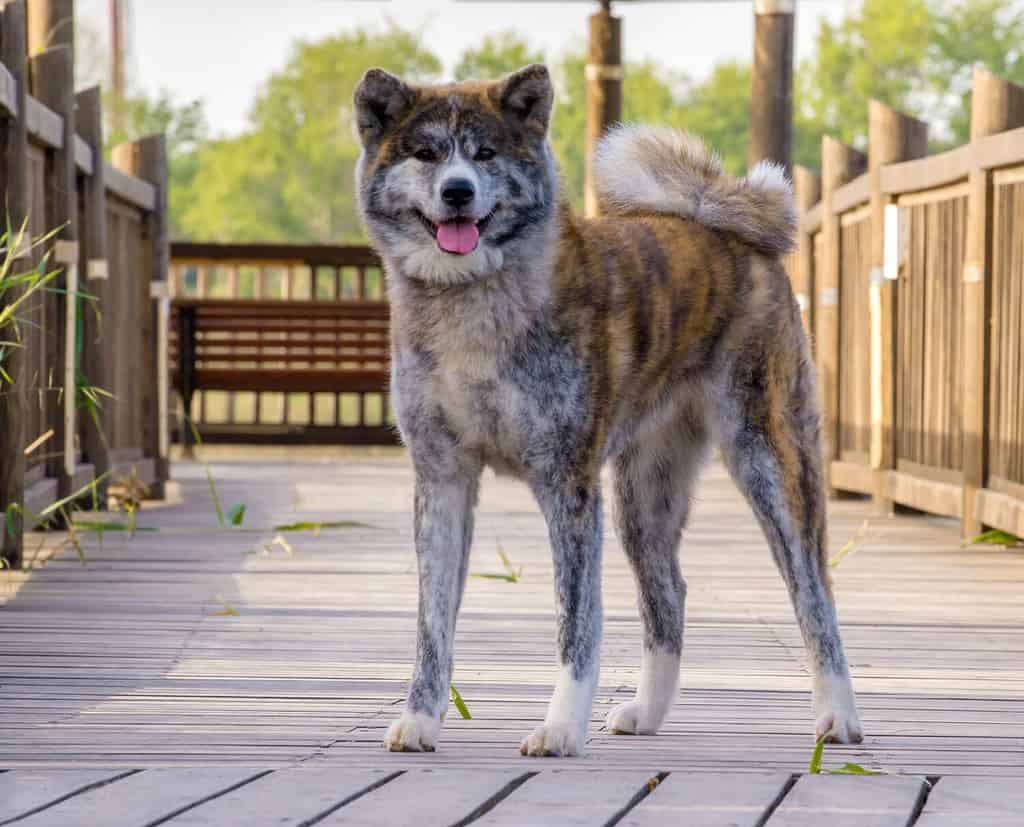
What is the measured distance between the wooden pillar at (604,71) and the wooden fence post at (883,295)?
4653 mm

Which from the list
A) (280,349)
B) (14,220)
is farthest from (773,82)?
(14,220)

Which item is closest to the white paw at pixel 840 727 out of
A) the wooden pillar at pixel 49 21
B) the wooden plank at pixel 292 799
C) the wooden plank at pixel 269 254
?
the wooden plank at pixel 292 799

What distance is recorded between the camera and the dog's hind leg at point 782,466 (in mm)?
4074

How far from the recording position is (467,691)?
4367 millimetres

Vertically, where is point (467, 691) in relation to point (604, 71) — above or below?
below

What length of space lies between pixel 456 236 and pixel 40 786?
1296mm

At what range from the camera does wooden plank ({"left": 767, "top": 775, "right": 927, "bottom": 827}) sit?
118 inches

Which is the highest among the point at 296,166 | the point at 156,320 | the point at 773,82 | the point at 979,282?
the point at 296,166

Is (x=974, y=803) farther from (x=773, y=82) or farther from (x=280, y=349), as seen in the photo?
(x=280, y=349)

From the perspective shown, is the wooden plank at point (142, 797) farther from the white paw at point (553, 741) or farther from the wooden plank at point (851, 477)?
the wooden plank at point (851, 477)

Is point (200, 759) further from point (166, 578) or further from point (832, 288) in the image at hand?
point (832, 288)

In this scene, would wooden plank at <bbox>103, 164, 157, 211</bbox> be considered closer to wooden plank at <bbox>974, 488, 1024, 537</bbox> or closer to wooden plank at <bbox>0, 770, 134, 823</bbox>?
wooden plank at <bbox>974, 488, 1024, 537</bbox>

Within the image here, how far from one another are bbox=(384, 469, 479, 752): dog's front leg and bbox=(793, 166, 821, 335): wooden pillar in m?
7.61

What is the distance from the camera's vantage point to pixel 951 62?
6078 centimetres
